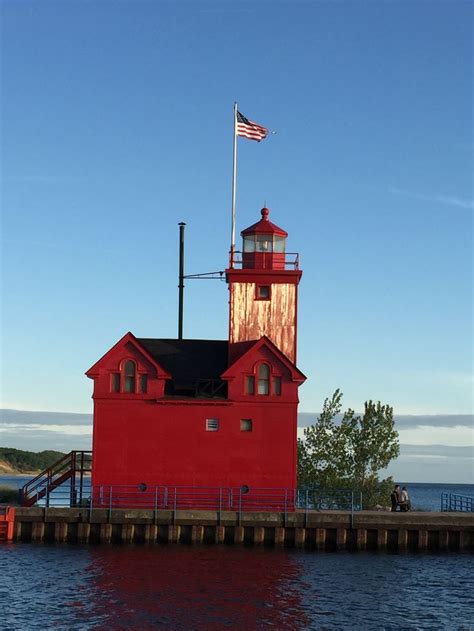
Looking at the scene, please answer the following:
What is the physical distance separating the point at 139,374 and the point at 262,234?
383 inches

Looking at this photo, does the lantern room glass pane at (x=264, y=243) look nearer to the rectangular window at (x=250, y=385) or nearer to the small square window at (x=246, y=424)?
the rectangular window at (x=250, y=385)

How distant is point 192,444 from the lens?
44.3m

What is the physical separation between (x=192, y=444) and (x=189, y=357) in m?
5.47

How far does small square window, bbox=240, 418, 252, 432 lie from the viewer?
44.6 metres

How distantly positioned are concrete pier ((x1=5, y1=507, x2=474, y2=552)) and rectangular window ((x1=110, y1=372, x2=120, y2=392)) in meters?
6.02

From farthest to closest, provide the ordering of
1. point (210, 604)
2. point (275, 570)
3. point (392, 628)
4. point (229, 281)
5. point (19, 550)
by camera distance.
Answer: point (229, 281) → point (19, 550) → point (275, 570) → point (210, 604) → point (392, 628)

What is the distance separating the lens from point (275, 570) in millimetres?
36688

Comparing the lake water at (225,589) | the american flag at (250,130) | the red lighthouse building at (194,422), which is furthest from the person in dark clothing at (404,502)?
the american flag at (250,130)

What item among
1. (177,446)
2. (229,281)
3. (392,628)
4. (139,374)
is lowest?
(392,628)

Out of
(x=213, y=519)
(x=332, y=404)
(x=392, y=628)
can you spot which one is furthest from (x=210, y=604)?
(x=332, y=404)

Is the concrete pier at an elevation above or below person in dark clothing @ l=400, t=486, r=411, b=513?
below

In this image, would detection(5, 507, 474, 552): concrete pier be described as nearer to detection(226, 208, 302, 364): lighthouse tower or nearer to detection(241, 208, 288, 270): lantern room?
detection(226, 208, 302, 364): lighthouse tower

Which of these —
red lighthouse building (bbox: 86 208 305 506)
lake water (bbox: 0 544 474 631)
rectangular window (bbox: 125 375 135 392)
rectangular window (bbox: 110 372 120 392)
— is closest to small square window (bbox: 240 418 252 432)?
red lighthouse building (bbox: 86 208 305 506)

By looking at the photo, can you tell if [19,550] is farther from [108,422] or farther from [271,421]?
[271,421]
